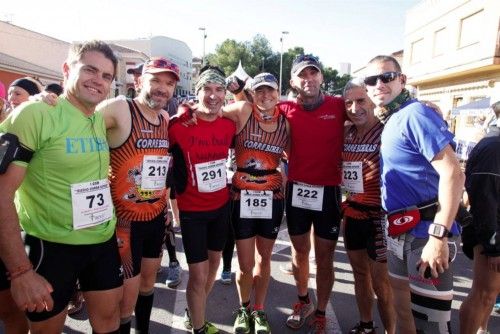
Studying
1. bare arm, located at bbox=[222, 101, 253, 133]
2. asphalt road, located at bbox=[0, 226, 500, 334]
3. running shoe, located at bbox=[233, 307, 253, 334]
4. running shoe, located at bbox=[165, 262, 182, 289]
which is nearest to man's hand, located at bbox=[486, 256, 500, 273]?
asphalt road, located at bbox=[0, 226, 500, 334]

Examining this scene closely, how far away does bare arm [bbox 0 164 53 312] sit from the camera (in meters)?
1.73

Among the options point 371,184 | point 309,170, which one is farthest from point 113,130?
point 371,184

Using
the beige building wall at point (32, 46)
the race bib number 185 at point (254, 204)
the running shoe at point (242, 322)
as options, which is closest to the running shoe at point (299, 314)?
the running shoe at point (242, 322)

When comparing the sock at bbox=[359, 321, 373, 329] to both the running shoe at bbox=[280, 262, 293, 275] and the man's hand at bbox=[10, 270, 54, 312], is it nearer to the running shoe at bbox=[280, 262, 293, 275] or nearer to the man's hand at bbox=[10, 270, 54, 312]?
the running shoe at bbox=[280, 262, 293, 275]

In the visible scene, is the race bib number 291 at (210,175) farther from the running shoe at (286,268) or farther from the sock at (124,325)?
the running shoe at (286,268)

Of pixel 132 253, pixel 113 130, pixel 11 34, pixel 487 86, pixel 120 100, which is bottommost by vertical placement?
pixel 132 253

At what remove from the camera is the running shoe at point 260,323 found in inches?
125

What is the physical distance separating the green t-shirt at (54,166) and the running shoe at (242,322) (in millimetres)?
1734

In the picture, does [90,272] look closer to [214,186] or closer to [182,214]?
[182,214]

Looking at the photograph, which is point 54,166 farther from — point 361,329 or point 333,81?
point 333,81

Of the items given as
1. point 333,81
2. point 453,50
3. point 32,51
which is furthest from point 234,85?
point 333,81

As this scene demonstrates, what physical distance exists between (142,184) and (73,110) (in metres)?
0.75

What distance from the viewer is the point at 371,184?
114 inches

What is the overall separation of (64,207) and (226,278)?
268 centimetres
